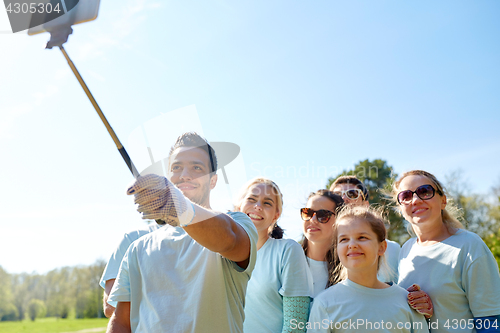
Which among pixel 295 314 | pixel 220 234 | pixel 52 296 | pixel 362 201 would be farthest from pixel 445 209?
pixel 52 296

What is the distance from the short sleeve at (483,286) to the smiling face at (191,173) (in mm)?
2054

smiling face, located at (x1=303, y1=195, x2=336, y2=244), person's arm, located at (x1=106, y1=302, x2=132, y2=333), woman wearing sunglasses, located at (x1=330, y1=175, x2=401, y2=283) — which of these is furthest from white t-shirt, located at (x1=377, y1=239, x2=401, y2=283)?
person's arm, located at (x1=106, y1=302, x2=132, y2=333)

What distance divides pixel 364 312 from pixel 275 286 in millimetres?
724

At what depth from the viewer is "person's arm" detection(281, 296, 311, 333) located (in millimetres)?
2781

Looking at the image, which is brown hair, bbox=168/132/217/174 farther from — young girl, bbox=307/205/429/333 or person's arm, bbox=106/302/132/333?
young girl, bbox=307/205/429/333

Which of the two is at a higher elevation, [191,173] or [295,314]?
[191,173]

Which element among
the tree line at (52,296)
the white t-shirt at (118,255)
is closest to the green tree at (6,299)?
the tree line at (52,296)

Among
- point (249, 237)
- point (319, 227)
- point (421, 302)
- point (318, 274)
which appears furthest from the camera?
point (319, 227)

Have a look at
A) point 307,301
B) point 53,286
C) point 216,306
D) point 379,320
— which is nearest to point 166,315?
point 216,306

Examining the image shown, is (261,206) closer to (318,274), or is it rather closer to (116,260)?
(318,274)

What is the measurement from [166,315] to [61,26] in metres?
1.50

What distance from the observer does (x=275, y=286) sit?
3012mm

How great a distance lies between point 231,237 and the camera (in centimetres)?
171

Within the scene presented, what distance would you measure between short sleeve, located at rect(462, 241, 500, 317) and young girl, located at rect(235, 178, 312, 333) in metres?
1.20
